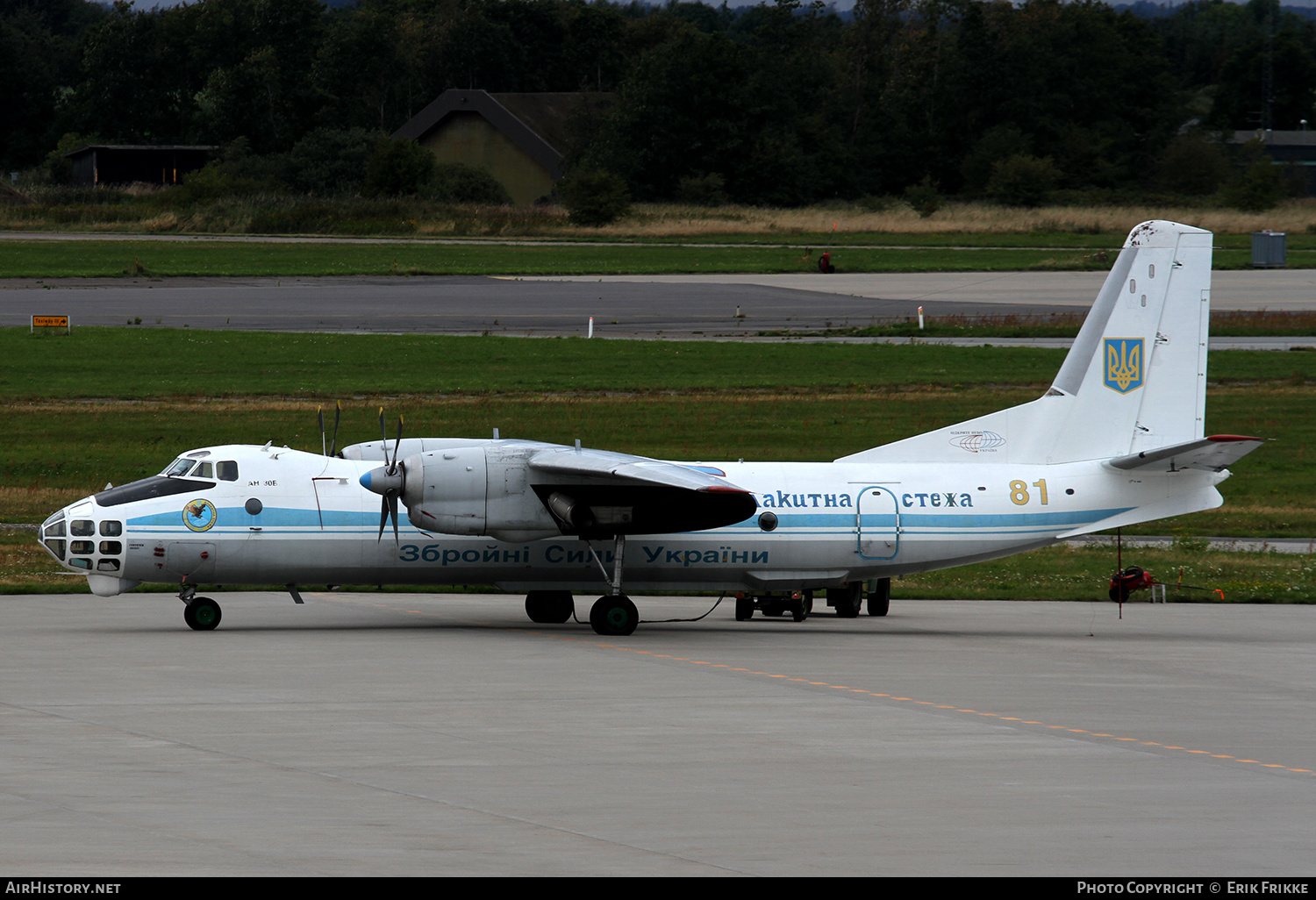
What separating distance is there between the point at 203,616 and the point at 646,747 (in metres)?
9.85

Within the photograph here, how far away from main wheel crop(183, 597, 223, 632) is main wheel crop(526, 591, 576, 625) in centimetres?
492

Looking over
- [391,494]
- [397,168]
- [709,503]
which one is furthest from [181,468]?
[397,168]

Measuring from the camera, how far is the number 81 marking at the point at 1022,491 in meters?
23.1

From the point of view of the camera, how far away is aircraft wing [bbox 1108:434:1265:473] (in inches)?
859

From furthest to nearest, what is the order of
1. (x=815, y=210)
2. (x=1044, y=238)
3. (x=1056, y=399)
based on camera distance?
(x=815, y=210) → (x=1044, y=238) → (x=1056, y=399)

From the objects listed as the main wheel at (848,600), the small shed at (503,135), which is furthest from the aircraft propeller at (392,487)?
the small shed at (503,135)

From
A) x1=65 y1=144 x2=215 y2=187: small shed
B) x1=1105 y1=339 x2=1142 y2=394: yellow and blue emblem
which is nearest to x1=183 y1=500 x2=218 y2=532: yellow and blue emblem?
x1=1105 y1=339 x2=1142 y2=394: yellow and blue emblem

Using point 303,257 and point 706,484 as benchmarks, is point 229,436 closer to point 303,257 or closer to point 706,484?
point 706,484

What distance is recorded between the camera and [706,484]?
2017 cm

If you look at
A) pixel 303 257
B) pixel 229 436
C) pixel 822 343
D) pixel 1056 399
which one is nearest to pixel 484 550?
pixel 1056 399

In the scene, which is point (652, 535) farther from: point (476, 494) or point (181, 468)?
point (181, 468)

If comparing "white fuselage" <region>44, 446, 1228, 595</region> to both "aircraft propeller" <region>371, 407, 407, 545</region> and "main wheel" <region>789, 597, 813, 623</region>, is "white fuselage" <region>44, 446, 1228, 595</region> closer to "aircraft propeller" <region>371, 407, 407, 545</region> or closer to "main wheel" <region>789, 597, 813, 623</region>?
"aircraft propeller" <region>371, 407, 407, 545</region>
